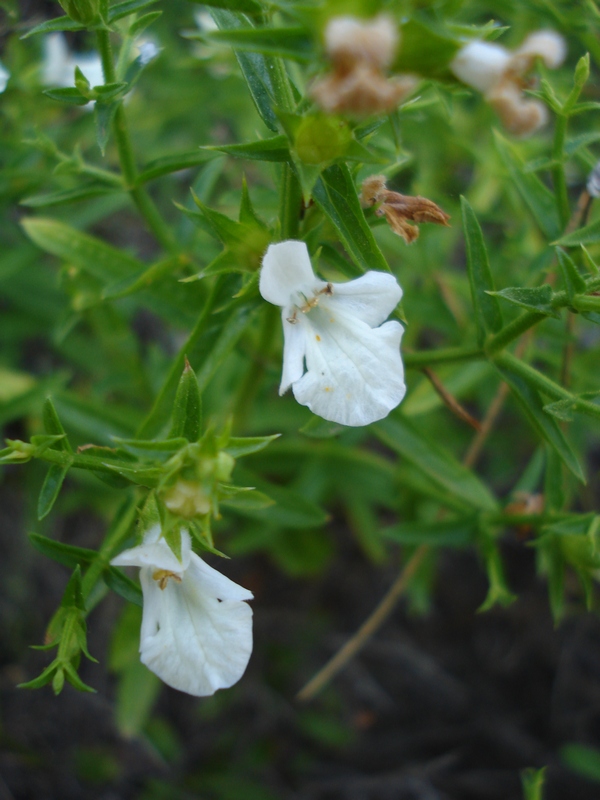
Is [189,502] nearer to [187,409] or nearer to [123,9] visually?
[187,409]

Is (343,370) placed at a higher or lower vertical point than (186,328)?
higher

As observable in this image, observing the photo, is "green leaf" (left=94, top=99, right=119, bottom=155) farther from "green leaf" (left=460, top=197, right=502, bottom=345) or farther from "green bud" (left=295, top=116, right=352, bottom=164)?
"green leaf" (left=460, top=197, right=502, bottom=345)

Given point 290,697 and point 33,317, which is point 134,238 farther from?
point 290,697

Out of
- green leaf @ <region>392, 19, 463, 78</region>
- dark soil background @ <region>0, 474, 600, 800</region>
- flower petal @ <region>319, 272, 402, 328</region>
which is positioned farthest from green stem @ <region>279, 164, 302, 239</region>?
dark soil background @ <region>0, 474, 600, 800</region>

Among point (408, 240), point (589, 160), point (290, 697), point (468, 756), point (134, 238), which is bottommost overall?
point (468, 756)

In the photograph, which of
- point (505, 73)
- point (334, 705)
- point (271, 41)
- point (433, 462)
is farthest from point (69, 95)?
point (334, 705)

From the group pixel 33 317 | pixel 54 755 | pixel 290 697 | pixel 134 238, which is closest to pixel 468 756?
pixel 290 697

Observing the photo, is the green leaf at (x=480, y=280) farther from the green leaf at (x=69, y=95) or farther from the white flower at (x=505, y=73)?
the green leaf at (x=69, y=95)

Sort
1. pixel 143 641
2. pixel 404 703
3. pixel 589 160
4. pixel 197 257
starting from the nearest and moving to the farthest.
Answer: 1. pixel 143 641
2. pixel 589 160
3. pixel 197 257
4. pixel 404 703
